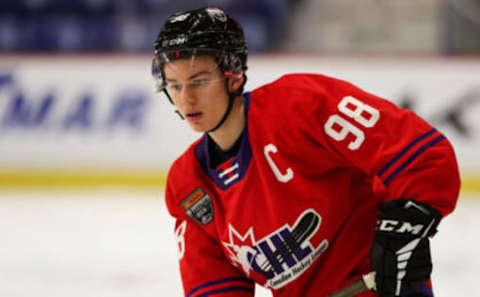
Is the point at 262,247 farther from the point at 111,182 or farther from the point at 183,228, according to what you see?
the point at 111,182

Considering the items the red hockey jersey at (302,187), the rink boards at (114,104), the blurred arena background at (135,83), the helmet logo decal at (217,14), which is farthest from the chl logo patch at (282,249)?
the rink boards at (114,104)

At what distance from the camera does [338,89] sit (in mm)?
1233

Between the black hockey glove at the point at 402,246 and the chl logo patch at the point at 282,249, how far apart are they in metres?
0.18

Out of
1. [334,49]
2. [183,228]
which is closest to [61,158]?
[334,49]

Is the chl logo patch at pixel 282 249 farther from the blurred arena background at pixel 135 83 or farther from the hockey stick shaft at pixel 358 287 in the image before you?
the blurred arena background at pixel 135 83

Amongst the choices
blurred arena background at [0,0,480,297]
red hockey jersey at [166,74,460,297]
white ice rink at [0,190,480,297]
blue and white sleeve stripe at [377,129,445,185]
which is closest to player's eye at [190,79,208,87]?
red hockey jersey at [166,74,460,297]

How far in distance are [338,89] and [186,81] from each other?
12.3 inches

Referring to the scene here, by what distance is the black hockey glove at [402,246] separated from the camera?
1082 millimetres

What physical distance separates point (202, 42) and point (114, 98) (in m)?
3.13

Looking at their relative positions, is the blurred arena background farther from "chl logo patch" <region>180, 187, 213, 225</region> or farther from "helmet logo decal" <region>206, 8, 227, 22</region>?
"helmet logo decal" <region>206, 8, 227, 22</region>

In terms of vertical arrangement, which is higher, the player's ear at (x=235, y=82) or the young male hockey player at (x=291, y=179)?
the player's ear at (x=235, y=82)

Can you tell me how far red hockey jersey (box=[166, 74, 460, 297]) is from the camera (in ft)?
3.69

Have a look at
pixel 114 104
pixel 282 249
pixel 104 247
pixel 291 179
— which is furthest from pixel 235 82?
pixel 114 104

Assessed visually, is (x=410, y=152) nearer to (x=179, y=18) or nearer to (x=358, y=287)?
(x=358, y=287)
